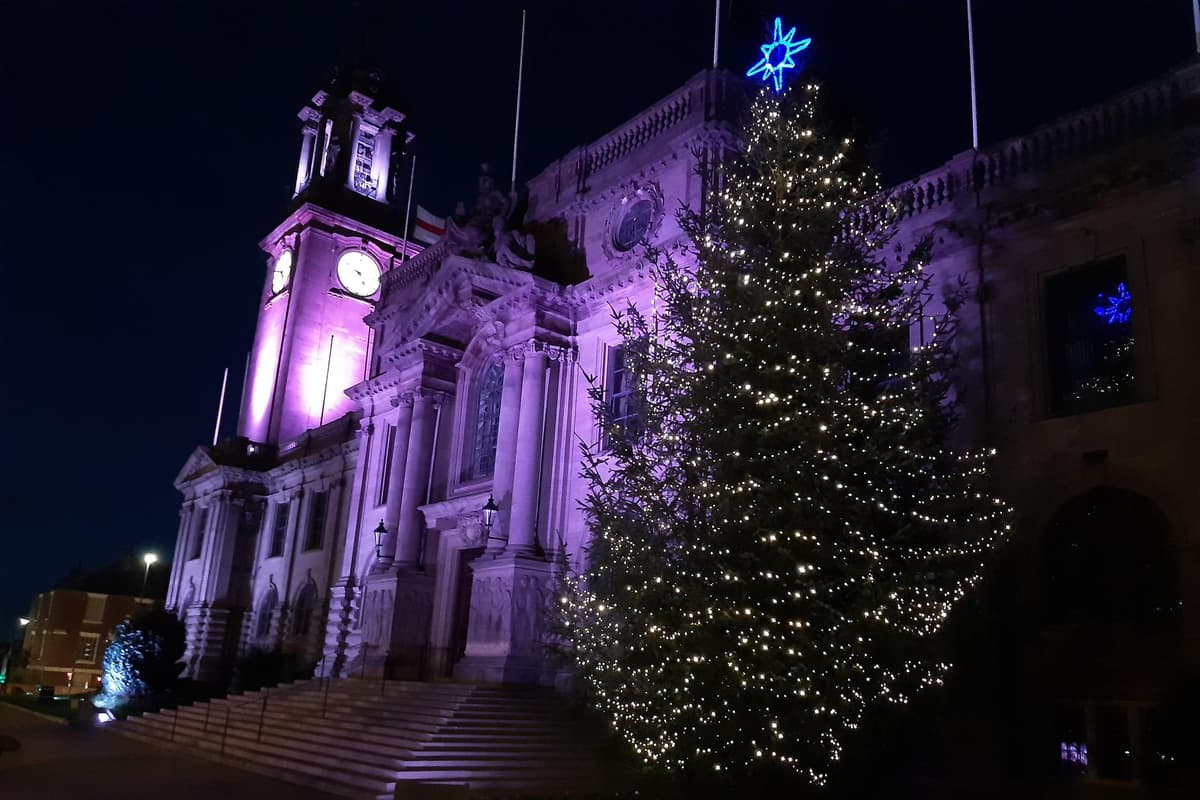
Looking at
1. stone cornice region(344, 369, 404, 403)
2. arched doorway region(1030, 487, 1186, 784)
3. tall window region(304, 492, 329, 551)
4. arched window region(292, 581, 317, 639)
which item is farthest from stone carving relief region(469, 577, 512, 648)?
tall window region(304, 492, 329, 551)

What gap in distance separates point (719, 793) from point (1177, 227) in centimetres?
1048

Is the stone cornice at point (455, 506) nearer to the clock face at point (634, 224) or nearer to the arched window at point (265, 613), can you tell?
the clock face at point (634, 224)

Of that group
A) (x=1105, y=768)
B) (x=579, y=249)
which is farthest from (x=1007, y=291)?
(x=579, y=249)

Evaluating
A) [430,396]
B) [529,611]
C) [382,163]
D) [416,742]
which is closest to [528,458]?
[529,611]

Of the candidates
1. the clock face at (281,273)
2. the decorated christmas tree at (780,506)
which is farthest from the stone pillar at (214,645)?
the decorated christmas tree at (780,506)

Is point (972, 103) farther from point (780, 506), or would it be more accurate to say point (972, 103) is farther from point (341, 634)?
point (341, 634)

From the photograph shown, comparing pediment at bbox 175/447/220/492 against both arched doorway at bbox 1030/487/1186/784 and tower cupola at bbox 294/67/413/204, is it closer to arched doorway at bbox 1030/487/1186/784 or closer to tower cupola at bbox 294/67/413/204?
tower cupola at bbox 294/67/413/204

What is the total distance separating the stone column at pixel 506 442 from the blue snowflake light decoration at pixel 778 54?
8.50 metres

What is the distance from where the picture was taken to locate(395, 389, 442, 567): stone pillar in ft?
88.5

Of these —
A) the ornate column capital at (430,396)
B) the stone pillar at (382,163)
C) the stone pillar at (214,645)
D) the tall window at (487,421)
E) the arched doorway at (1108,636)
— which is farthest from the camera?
the stone pillar at (382,163)

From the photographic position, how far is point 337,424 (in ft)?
125

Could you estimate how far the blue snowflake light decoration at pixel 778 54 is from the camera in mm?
21391

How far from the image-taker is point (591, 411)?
23.2 m

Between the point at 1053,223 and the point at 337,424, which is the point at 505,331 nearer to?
the point at 1053,223
